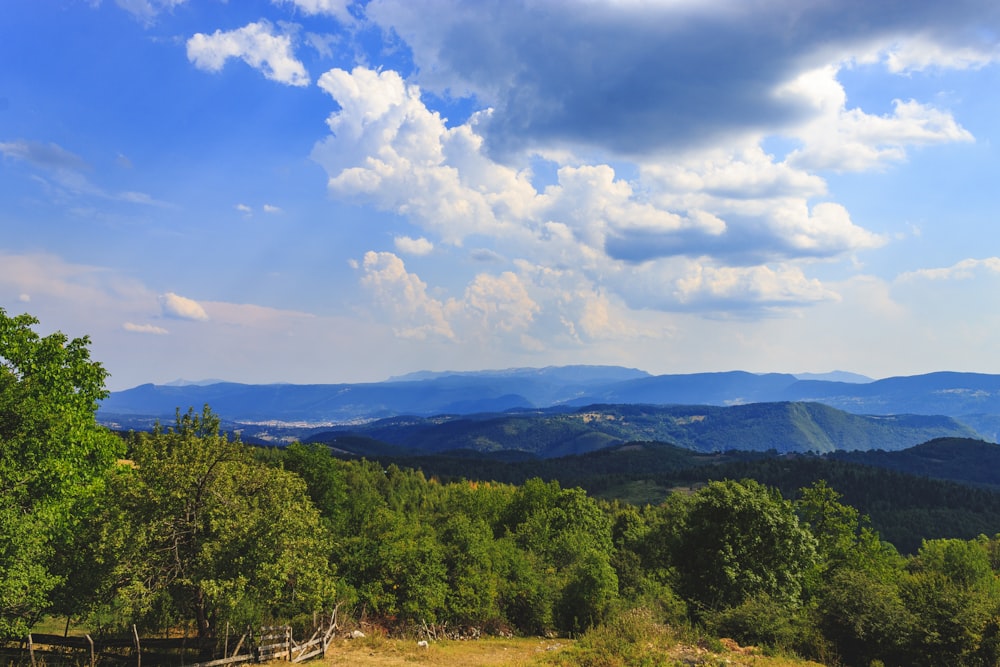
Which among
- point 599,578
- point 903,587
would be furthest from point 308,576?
point 903,587

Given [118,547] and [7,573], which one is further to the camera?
[118,547]

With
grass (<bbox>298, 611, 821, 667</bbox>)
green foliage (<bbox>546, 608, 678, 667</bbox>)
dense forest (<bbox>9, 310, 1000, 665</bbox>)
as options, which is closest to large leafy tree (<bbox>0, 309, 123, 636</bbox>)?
dense forest (<bbox>9, 310, 1000, 665</bbox>)

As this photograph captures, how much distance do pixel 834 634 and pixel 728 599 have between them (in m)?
11.3

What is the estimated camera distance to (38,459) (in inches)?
904

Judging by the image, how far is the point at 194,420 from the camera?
102 feet

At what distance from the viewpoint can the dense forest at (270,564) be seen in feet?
75.9

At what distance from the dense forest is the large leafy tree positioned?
82mm

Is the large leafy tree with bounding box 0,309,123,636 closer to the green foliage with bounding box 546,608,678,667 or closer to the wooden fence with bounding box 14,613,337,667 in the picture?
the wooden fence with bounding box 14,613,337,667

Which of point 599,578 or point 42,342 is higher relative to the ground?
point 42,342

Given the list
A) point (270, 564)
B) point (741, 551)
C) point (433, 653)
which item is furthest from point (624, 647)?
point (741, 551)

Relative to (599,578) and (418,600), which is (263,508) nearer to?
(418,600)

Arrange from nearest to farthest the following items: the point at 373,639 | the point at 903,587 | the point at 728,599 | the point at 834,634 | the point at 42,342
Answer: the point at 42,342 → the point at 834,634 → the point at 903,587 → the point at 373,639 → the point at 728,599

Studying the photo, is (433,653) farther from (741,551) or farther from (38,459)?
(741,551)

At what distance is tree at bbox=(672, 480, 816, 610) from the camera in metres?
39.0
